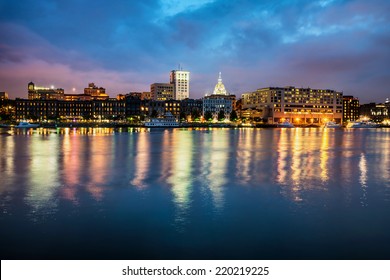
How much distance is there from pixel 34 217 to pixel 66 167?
12646mm

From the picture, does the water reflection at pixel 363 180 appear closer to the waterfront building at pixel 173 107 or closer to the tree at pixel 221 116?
the tree at pixel 221 116

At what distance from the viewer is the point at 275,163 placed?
87.7 feet

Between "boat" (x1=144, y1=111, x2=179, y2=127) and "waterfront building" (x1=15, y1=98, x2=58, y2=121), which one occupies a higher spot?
"waterfront building" (x1=15, y1=98, x2=58, y2=121)

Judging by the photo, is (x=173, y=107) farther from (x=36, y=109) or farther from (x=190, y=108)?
(x=36, y=109)

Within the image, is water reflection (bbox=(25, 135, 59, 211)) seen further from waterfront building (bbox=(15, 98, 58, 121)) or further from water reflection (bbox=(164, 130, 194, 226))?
waterfront building (bbox=(15, 98, 58, 121))

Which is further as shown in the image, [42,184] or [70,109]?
[70,109]

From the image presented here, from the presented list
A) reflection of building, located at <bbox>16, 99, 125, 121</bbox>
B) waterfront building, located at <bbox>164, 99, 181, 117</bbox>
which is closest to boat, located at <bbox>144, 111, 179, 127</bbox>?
waterfront building, located at <bbox>164, 99, 181, 117</bbox>

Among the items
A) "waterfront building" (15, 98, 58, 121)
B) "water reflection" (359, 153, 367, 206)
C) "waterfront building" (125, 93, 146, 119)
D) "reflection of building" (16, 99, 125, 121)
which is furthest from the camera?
"waterfront building" (125, 93, 146, 119)

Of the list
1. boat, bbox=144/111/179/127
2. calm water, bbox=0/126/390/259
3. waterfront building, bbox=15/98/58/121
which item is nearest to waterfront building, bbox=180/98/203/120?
boat, bbox=144/111/179/127

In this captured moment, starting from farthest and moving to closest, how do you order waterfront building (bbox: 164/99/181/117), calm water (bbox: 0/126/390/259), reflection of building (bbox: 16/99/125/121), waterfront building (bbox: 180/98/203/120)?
waterfront building (bbox: 180/98/203/120) → waterfront building (bbox: 164/99/181/117) → reflection of building (bbox: 16/99/125/121) → calm water (bbox: 0/126/390/259)

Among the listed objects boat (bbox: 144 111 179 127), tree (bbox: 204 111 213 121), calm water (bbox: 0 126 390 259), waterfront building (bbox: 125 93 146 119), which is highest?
waterfront building (bbox: 125 93 146 119)

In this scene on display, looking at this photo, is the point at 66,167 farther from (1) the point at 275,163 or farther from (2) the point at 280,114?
(2) the point at 280,114

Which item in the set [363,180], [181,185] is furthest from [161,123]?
[181,185]

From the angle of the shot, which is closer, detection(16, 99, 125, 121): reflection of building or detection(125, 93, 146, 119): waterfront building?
detection(16, 99, 125, 121): reflection of building
